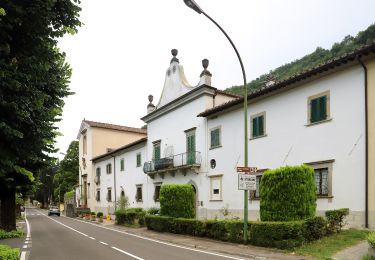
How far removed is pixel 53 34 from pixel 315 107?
1318 cm

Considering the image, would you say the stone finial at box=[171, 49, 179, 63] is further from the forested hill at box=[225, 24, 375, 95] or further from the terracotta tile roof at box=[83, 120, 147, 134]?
the terracotta tile roof at box=[83, 120, 147, 134]

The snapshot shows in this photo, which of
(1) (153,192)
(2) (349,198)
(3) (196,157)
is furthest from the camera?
(1) (153,192)

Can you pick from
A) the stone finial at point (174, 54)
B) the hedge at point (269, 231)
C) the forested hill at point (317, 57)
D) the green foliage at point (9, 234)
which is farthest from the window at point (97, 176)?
the hedge at point (269, 231)

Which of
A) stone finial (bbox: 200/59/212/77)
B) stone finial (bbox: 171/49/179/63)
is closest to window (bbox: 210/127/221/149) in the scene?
stone finial (bbox: 200/59/212/77)

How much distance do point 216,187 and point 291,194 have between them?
34.2 ft

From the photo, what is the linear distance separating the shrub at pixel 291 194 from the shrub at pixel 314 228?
1.96 feet

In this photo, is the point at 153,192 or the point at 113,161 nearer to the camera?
the point at 153,192

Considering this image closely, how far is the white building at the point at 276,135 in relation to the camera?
16.0m

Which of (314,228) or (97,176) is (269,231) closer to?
(314,228)

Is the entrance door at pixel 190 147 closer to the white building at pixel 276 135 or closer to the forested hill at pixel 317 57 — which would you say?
the white building at pixel 276 135

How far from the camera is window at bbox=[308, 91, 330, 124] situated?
17.9 meters

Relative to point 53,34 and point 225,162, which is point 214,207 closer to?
point 225,162

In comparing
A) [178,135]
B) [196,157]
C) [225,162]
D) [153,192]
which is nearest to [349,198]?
[225,162]

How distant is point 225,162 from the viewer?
24.8 meters
